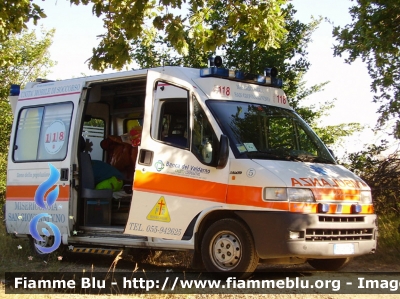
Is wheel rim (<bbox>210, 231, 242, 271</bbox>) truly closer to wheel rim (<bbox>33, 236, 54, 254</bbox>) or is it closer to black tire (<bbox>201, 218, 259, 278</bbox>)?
black tire (<bbox>201, 218, 259, 278</bbox>)

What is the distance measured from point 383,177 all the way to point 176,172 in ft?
15.7

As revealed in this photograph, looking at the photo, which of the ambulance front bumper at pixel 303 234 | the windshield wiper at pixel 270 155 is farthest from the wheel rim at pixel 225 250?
the windshield wiper at pixel 270 155

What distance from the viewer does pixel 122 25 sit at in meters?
9.41

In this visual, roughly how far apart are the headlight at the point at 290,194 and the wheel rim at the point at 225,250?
0.71 m

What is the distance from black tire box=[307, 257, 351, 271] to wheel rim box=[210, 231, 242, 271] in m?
1.61

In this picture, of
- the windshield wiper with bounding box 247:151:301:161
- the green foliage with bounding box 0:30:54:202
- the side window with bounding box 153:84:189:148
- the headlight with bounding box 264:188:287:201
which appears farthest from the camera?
the green foliage with bounding box 0:30:54:202

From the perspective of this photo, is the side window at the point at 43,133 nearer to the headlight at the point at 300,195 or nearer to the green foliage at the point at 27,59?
the headlight at the point at 300,195

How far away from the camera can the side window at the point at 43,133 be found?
377 inches

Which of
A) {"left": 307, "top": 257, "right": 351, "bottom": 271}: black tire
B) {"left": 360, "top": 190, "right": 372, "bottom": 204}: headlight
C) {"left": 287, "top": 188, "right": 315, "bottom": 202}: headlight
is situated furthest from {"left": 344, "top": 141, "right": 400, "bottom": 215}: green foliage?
{"left": 287, "top": 188, "right": 315, "bottom": 202}: headlight

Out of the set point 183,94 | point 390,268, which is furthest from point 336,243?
point 183,94

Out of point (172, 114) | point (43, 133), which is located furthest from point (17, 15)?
point (172, 114)

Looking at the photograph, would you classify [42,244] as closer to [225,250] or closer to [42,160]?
[42,160]

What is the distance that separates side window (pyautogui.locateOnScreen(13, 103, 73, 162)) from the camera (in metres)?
9.57

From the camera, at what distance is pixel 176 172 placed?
7.91 metres
